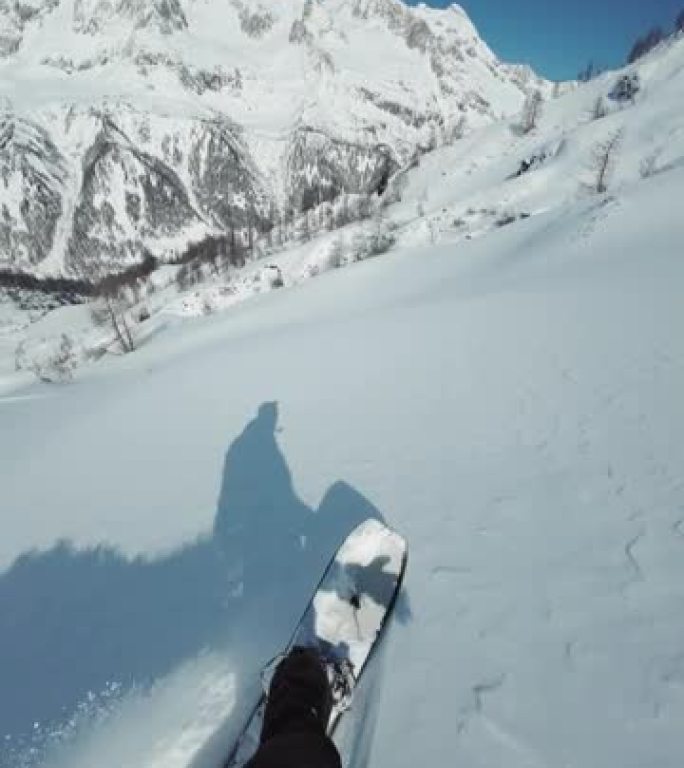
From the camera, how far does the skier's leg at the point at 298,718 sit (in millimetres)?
3600

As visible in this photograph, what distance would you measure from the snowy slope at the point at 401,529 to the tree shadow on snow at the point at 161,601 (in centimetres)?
4

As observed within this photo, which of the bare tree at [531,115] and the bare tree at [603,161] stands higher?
the bare tree at [531,115]

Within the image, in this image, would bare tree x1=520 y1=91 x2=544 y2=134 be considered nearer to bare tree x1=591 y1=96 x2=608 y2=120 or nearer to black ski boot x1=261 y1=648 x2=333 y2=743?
bare tree x1=591 y1=96 x2=608 y2=120

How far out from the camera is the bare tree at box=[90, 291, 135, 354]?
5591 centimetres

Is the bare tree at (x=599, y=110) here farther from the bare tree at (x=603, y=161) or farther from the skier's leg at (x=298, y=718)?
the skier's leg at (x=298, y=718)

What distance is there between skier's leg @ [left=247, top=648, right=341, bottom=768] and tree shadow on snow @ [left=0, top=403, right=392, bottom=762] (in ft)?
4.41

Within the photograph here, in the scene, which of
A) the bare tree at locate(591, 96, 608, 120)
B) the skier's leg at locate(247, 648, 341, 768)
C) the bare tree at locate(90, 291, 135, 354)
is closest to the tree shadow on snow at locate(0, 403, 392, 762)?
the skier's leg at locate(247, 648, 341, 768)

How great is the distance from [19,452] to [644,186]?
32779 millimetres

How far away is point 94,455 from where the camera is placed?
1381cm

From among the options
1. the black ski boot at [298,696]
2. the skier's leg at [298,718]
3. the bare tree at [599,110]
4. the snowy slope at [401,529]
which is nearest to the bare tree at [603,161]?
the bare tree at [599,110]

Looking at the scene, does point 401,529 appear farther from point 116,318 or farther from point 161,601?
point 116,318

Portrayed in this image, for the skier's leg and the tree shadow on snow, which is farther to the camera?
the tree shadow on snow

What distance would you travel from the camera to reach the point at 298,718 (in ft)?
13.9

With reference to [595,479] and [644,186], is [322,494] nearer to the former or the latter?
[595,479]
